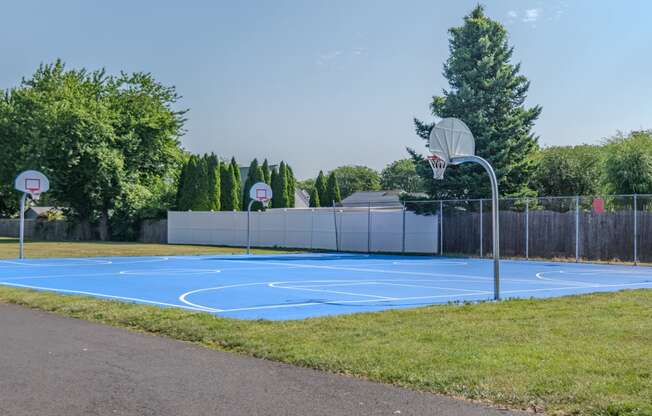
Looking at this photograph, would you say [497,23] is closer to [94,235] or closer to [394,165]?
[94,235]

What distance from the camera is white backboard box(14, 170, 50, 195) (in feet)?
89.2

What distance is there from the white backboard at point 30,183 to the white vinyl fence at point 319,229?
45.4 ft

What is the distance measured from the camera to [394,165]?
361 feet

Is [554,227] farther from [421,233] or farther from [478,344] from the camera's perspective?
[478,344]

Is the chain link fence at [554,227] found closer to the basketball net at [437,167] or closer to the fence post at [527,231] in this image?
the fence post at [527,231]

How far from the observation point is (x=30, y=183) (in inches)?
1085

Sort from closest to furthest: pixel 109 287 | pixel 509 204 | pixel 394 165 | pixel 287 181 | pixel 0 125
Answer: pixel 109 287
pixel 509 204
pixel 0 125
pixel 287 181
pixel 394 165

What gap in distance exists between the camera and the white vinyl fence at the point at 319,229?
3241cm

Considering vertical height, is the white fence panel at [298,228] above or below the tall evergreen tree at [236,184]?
below

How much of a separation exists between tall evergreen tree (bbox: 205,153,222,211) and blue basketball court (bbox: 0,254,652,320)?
81.6 feet

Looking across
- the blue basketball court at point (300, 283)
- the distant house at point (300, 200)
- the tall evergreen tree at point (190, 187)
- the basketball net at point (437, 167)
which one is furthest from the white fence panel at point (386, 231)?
the distant house at point (300, 200)

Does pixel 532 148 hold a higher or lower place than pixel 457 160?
higher

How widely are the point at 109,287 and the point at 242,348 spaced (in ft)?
27.8

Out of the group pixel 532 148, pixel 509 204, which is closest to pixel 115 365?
pixel 509 204
